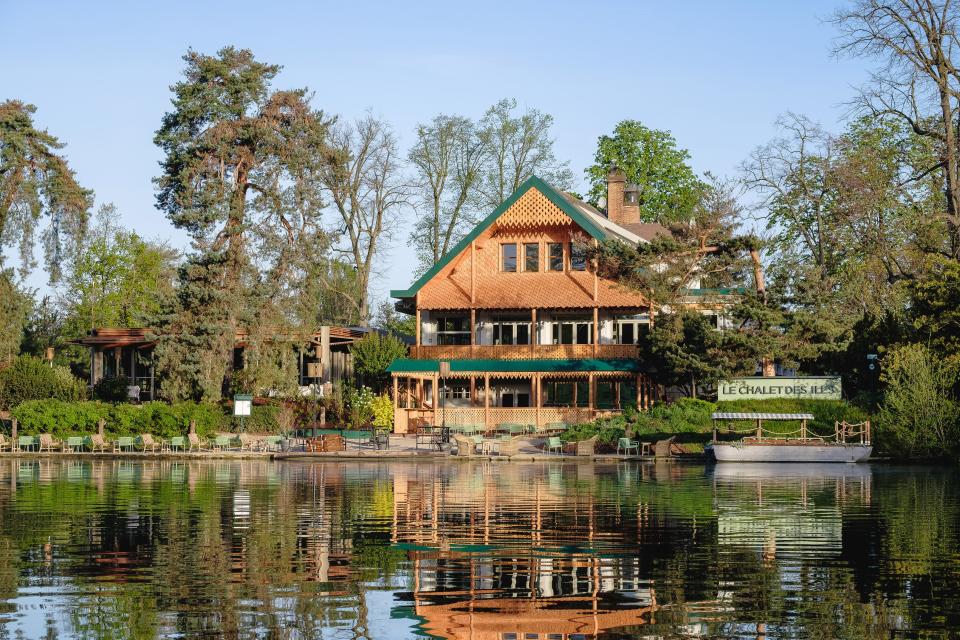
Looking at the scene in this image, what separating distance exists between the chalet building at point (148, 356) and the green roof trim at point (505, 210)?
4614mm

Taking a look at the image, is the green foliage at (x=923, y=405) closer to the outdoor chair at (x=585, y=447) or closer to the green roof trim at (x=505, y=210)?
the outdoor chair at (x=585, y=447)

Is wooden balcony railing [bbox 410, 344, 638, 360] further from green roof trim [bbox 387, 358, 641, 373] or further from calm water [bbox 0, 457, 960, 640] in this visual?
calm water [bbox 0, 457, 960, 640]

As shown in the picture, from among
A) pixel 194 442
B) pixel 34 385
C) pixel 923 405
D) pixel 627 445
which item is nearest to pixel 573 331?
pixel 627 445

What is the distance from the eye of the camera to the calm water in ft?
37.0

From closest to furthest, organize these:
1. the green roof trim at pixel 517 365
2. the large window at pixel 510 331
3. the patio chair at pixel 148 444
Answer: the patio chair at pixel 148 444, the green roof trim at pixel 517 365, the large window at pixel 510 331

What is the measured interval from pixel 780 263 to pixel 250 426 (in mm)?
28678

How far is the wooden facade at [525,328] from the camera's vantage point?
5272 centimetres

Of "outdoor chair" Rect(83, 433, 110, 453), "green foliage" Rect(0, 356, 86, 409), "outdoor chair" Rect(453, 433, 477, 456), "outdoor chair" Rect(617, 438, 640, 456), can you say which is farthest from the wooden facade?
"outdoor chair" Rect(83, 433, 110, 453)

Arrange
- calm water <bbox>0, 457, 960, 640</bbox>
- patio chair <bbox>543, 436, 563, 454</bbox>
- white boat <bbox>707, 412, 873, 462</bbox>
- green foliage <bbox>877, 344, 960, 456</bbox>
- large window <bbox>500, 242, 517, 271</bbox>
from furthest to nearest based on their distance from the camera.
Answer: large window <bbox>500, 242, 517, 271</bbox>
patio chair <bbox>543, 436, 563, 454</bbox>
white boat <bbox>707, 412, 873, 462</bbox>
green foliage <bbox>877, 344, 960, 456</bbox>
calm water <bbox>0, 457, 960, 640</bbox>

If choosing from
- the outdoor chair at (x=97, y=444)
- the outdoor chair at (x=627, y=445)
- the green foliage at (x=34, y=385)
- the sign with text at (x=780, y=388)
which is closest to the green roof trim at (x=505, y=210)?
the sign with text at (x=780, y=388)

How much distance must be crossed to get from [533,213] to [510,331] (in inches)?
223

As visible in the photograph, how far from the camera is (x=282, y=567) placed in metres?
14.7

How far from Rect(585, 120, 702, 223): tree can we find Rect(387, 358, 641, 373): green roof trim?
2067 cm

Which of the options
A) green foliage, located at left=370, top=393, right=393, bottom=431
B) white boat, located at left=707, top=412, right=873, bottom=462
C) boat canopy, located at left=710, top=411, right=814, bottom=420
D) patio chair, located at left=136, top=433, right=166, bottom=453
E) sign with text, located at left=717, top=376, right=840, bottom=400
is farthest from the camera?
green foliage, located at left=370, top=393, right=393, bottom=431
